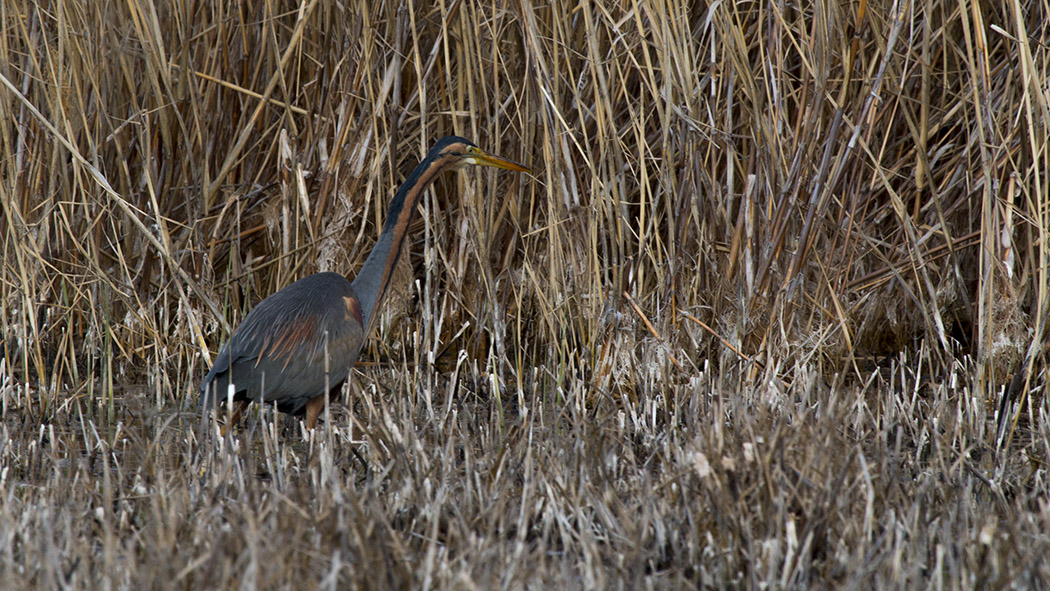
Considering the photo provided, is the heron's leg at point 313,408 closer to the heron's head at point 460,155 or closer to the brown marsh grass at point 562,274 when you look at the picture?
the brown marsh grass at point 562,274

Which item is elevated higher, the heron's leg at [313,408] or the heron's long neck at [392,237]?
the heron's long neck at [392,237]

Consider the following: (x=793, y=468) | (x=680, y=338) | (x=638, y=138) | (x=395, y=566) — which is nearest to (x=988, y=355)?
(x=680, y=338)

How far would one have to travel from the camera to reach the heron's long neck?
4840mm

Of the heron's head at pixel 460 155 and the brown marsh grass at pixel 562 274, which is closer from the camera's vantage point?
the brown marsh grass at pixel 562 274

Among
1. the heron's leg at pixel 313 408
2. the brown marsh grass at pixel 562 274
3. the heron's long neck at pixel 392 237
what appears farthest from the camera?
the heron's long neck at pixel 392 237

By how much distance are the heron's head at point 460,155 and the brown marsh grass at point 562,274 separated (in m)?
0.22

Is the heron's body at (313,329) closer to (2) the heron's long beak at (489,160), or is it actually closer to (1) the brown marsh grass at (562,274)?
(2) the heron's long beak at (489,160)

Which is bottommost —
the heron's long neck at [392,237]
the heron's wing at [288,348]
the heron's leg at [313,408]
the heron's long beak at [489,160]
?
the heron's leg at [313,408]

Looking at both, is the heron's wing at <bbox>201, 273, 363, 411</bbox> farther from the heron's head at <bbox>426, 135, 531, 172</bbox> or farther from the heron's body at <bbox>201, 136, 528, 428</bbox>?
the heron's head at <bbox>426, 135, 531, 172</bbox>

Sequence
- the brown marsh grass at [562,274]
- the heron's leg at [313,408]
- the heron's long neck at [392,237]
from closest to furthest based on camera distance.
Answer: the brown marsh grass at [562,274] → the heron's leg at [313,408] → the heron's long neck at [392,237]

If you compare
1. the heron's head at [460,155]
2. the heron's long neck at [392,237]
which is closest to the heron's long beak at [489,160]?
the heron's head at [460,155]

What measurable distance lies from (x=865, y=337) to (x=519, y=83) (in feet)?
7.21

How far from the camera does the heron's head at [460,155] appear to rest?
480 centimetres

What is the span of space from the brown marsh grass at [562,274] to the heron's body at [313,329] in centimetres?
22
